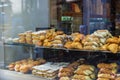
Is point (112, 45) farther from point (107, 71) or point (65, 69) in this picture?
point (65, 69)

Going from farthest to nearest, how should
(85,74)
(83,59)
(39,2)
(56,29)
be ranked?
1. (39,2)
2. (56,29)
3. (83,59)
4. (85,74)

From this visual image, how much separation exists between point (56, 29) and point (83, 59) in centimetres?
39

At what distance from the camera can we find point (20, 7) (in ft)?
9.41

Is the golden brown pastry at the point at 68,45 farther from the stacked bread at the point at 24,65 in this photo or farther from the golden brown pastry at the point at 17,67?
the golden brown pastry at the point at 17,67

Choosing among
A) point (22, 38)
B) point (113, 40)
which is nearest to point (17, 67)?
point (22, 38)

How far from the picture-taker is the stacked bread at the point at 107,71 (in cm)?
219

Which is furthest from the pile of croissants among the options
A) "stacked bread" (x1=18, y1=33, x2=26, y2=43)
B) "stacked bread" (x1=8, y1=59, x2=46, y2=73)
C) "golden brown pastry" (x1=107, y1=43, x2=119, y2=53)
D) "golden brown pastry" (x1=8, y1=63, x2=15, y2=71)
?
"golden brown pastry" (x1=8, y1=63, x2=15, y2=71)

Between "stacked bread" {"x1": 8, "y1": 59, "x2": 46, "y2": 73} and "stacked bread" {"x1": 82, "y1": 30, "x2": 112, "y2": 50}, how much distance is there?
0.59 m

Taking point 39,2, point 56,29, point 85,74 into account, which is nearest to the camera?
point 85,74

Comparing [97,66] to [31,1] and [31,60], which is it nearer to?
[31,60]

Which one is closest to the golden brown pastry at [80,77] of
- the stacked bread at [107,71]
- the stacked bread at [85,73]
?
the stacked bread at [85,73]

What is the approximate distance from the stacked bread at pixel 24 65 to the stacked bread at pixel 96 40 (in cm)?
59

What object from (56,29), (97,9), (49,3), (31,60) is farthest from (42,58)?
A: (97,9)

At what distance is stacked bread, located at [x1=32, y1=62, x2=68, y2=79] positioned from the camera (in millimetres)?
2473
